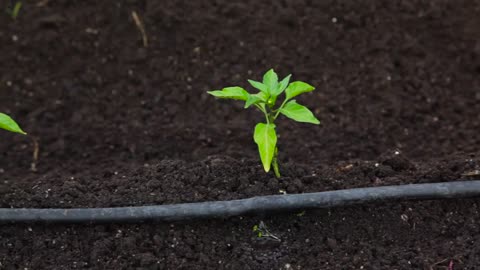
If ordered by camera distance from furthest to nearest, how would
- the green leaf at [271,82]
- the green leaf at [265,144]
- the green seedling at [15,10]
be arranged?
1. the green seedling at [15,10]
2. the green leaf at [271,82]
3. the green leaf at [265,144]

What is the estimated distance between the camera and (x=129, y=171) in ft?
10.9

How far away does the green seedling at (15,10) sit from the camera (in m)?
4.57

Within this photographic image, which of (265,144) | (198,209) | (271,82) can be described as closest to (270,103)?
(271,82)

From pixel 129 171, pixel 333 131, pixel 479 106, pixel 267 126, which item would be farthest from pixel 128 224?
pixel 479 106

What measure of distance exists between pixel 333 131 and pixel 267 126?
1237 mm

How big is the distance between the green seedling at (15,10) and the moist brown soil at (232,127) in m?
0.04

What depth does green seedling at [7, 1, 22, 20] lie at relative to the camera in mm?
4574

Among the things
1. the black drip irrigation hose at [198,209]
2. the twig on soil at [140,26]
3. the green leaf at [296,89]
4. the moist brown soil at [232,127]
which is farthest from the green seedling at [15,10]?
the green leaf at [296,89]

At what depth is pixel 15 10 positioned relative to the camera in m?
4.57

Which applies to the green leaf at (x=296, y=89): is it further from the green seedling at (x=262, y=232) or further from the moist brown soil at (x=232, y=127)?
the green seedling at (x=262, y=232)

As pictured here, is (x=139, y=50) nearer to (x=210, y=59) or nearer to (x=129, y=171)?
(x=210, y=59)

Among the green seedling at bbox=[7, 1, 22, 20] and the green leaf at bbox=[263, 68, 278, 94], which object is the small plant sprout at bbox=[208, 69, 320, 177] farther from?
the green seedling at bbox=[7, 1, 22, 20]

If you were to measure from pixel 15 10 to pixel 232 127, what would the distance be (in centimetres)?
167

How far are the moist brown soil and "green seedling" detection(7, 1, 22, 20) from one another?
0.14 feet
